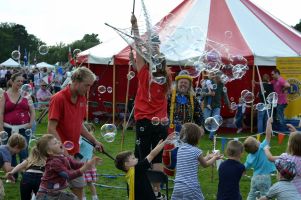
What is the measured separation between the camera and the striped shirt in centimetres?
528

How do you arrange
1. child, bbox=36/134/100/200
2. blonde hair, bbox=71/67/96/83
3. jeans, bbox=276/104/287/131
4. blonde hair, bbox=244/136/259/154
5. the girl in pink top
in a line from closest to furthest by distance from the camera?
child, bbox=36/134/100/200 < blonde hair, bbox=71/67/96/83 < blonde hair, bbox=244/136/259/154 < the girl in pink top < jeans, bbox=276/104/287/131

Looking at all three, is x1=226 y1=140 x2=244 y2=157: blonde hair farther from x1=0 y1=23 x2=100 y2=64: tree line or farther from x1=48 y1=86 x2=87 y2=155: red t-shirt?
x1=0 y1=23 x2=100 y2=64: tree line

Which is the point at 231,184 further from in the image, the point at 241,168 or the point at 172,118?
the point at 172,118

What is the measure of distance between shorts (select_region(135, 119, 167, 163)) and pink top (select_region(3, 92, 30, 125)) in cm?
226

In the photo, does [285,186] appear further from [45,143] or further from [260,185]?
[45,143]

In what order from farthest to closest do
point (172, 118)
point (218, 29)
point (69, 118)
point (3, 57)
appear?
1. point (3, 57)
2. point (218, 29)
3. point (172, 118)
4. point (69, 118)

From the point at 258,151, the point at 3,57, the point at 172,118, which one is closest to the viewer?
the point at 258,151

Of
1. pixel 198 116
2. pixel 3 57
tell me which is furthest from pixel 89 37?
pixel 198 116

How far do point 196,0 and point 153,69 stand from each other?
10.4m

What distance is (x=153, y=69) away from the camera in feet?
20.9

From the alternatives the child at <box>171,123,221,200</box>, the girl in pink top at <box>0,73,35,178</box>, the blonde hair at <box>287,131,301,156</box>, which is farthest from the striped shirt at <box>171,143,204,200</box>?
the girl in pink top at <box>0,73,35,178</box>

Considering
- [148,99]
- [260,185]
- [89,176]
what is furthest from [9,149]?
[260,185]

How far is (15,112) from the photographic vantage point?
26.1 ft

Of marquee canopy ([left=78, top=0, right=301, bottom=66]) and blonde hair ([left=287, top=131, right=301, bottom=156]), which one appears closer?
blonde hair ([left=287, top=131, right=301, bottom=156])
